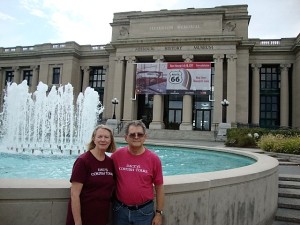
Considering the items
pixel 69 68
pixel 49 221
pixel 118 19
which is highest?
pixel 118 19

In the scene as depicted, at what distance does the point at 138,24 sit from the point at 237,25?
44.4 ft

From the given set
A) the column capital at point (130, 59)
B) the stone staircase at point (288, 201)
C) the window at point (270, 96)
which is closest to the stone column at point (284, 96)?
the window at point (270, 96)

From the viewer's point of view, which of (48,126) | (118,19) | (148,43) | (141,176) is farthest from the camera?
(118,19)

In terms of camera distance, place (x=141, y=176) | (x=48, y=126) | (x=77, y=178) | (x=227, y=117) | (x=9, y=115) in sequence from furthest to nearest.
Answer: (x=227, y=117) → (x=48, y=126) → (x=9, y=115) → (x=141, y=176) → (x=77, y=178)

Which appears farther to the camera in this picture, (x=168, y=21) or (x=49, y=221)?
(x=168, y=21)

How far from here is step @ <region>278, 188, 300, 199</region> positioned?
6.94 metres

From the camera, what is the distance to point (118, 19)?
43906 millimetres

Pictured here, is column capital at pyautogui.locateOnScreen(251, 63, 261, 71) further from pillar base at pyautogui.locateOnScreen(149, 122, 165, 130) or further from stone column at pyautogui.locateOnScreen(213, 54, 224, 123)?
pillar base at pyautogui.locateOnScreen(149, 122, 165, 130)

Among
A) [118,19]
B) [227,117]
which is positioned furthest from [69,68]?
[227,117]

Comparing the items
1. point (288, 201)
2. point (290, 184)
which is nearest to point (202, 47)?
point (290, 184)

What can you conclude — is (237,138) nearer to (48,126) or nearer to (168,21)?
(48,126)

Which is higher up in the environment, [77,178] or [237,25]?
[237,25]

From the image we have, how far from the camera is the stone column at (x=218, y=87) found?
35625 millimetres

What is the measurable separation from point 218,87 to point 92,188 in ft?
114
